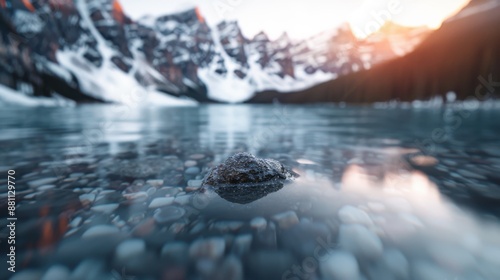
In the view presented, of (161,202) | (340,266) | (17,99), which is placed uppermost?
(17,99)

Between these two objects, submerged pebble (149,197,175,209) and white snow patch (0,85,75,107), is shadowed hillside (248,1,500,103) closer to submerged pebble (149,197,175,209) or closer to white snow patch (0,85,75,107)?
submerged pebble (149,197,175,209)

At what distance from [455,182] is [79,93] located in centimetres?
18413

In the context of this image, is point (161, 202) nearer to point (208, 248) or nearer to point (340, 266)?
point (208, 248)

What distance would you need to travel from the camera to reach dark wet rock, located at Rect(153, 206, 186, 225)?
3.42 m

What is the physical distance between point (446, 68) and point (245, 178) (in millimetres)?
139553

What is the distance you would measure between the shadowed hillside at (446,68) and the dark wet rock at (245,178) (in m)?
128

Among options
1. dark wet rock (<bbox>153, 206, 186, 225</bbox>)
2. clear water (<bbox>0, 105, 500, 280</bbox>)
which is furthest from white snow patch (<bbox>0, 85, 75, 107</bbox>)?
dark wet rock (<bbox>153, 206, 186, 225</bbox>)

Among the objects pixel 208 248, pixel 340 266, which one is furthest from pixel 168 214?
pixel 340 266

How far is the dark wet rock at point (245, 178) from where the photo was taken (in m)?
4.49

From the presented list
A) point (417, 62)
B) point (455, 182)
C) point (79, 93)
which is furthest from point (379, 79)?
point (79, 93)

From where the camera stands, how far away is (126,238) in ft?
9.82

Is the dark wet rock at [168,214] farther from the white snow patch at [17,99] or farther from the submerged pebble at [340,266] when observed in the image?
the white snow patch at [17,99]

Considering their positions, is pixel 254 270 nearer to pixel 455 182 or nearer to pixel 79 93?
pixel 455 182

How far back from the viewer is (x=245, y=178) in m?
4.91
